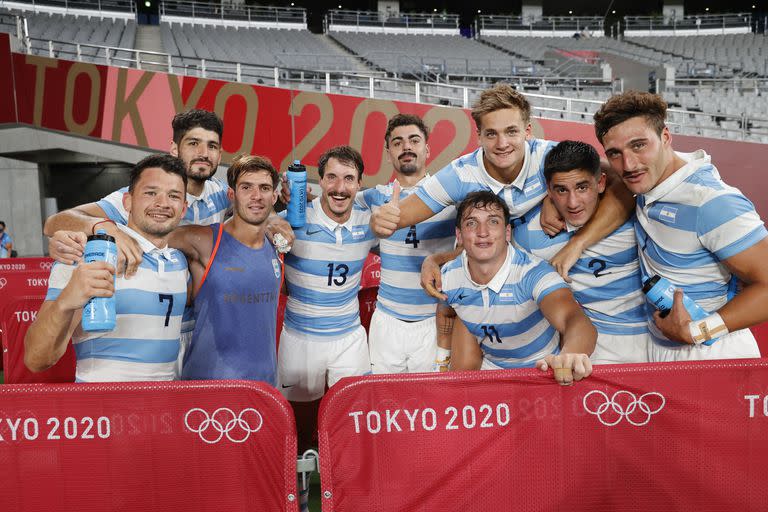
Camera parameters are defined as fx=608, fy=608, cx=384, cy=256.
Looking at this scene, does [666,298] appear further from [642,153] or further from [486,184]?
[486,184]

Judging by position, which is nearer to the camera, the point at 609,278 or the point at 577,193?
the point at 577,193

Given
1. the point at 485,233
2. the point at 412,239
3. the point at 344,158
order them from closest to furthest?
the point at 485,233, the point at 344,158, the point at 412,239

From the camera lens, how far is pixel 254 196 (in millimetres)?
3355

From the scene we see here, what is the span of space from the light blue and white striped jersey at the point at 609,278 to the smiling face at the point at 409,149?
1.39 m

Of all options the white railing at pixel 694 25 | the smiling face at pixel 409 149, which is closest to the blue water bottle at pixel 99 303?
the smiling face at pixel 409 149

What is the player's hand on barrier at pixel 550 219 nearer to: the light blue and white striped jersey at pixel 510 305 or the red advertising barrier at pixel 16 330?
the light blue and white striped jersey at pixel 510 305

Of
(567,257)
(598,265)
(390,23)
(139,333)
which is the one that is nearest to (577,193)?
(567,257)

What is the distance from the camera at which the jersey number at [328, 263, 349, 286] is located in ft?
13.1

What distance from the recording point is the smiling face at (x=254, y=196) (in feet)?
11.0

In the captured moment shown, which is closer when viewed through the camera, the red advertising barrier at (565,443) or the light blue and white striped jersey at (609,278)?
the red advertising barrier at (565,443)

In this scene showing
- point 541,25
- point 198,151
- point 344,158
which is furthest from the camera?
point 541,25

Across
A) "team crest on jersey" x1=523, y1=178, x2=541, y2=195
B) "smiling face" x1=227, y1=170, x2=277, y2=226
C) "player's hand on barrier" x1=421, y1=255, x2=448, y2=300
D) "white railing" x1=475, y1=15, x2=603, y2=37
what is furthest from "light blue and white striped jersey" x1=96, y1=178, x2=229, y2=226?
"white railing" x1=475, y1=15, x2=603, y2=37

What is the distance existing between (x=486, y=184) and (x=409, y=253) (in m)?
1.00

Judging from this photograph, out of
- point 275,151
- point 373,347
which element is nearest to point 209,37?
point 275,151
